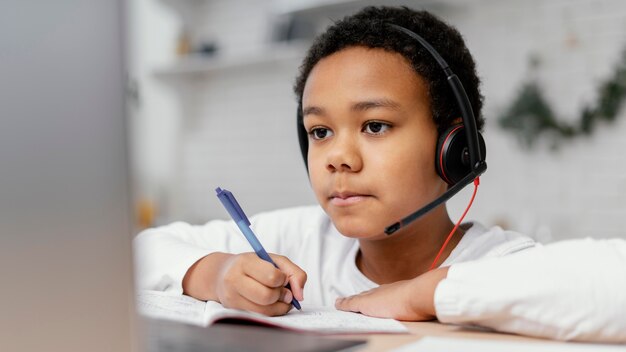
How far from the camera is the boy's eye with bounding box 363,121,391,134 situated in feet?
2.51

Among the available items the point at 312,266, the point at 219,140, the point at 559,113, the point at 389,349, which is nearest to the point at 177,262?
the point at 312,266

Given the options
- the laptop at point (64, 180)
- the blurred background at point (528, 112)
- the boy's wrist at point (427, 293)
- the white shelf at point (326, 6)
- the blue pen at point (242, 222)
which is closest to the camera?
the laptop at point (64, 180)

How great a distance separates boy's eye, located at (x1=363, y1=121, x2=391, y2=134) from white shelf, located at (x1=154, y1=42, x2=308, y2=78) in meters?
1.83

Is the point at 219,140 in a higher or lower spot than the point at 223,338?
higher

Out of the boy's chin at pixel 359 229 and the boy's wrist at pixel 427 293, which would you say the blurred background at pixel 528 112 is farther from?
the boy's wrist at pixel 427 293

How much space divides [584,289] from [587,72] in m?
1.78

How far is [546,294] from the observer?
19.2 inches

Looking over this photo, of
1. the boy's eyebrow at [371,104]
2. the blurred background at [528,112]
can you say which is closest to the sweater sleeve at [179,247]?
the boy's eyebrow at [371,104]

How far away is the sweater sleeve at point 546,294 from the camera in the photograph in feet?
1.56

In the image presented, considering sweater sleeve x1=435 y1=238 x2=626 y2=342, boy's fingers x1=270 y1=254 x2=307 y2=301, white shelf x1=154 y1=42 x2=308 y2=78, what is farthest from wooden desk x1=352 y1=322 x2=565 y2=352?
white shelf x1=154 y1=42 x2=308 y2=78

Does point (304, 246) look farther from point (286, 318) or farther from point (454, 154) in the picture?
point (286, 318)

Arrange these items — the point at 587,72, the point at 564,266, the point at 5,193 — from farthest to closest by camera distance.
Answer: the point at 587,72
the point at 564,266
the point at 5,193

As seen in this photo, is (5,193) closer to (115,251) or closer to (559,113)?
(115,251)

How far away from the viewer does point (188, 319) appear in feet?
1.47
